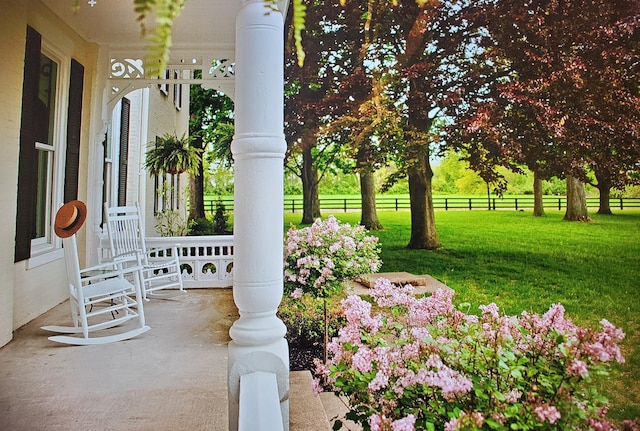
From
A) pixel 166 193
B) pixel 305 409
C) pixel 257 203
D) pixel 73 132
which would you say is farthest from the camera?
pixel 166 193

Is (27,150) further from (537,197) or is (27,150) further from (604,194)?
(604,194)

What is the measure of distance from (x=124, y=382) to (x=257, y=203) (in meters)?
1.35

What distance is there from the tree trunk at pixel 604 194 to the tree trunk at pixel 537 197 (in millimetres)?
260

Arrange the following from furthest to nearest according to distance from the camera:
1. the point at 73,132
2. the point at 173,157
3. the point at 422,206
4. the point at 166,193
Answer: the point at 166,193
the point at 173,157
the point at 73,132
the point at 422,206

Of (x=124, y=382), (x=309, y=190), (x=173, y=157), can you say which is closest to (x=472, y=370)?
(x=124, y=382)

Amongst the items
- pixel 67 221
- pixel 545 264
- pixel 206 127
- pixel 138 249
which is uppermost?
pixel 206 127

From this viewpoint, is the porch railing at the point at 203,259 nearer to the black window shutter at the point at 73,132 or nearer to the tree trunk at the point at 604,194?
the black window shutter at the point at 73,132

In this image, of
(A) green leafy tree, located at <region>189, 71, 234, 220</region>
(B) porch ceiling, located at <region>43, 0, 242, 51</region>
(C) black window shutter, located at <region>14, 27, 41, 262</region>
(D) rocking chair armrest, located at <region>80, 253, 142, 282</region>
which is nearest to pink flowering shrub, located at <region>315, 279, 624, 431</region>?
(D) rocking chair armrest, located at <region>80, 253, 142, 282</region>

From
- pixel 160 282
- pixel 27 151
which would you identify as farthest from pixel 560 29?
pixel 160 282

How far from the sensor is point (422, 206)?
2713 millimetres

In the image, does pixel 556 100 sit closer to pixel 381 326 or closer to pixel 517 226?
pixel 517 226

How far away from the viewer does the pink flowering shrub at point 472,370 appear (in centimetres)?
108

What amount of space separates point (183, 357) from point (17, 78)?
1964mm

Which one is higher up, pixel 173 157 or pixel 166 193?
pixel 173 157
